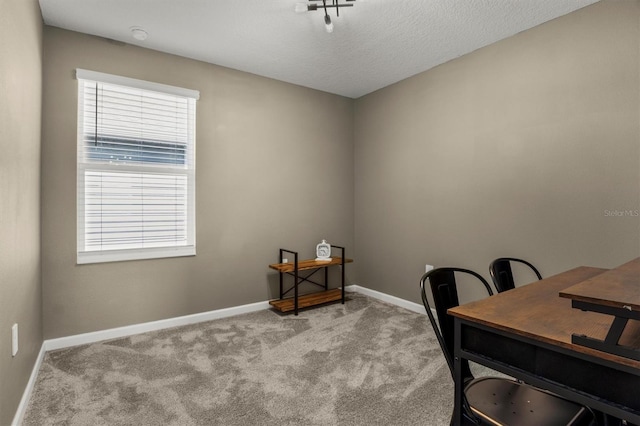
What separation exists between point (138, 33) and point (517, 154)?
331 cm

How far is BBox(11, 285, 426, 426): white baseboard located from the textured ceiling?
2523 mm

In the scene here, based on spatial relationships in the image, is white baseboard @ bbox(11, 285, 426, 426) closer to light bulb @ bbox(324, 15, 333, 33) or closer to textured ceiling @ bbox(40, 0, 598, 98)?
textured ceiling @ bbox(40, 0, 598, 98)

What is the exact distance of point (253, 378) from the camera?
7.61ft

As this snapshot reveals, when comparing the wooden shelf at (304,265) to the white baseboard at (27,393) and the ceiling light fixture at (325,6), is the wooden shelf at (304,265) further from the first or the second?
the ceiling light fixture at (325,6)

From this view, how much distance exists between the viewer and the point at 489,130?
310cm

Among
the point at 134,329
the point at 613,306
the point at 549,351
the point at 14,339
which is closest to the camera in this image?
the point at 613,306

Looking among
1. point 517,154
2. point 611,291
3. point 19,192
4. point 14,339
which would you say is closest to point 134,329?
point 14,339

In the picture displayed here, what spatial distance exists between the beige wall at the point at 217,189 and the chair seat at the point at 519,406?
8.96ft

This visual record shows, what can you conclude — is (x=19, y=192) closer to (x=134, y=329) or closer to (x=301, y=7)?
(x=134, y=329)

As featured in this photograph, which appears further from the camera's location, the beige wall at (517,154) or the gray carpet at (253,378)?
the beige wall at (517,154)

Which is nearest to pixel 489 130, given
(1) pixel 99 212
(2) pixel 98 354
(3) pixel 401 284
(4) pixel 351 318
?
(3) pixel 401 284

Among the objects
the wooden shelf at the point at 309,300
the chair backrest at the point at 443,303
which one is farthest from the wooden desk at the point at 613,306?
the wooden shelf at the point at 309,300

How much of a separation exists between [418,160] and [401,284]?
4.64ft

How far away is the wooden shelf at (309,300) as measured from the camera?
143 inches
